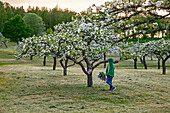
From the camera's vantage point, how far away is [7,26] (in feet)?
285

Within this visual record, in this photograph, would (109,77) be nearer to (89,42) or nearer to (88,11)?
(89,42)

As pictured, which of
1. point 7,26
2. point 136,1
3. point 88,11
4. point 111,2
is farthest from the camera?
point 7,26

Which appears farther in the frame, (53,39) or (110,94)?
(53,39)

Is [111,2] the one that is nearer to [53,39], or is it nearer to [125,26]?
[125,26]

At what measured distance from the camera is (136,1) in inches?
405

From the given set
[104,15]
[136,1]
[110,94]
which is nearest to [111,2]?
[104,15]

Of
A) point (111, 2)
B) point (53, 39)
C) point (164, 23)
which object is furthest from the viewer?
point (53, 39)

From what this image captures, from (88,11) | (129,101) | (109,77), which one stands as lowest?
(129,101)

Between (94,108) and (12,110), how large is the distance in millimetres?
3769

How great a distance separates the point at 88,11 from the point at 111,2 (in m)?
1.41

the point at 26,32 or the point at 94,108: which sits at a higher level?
the point at 26,32

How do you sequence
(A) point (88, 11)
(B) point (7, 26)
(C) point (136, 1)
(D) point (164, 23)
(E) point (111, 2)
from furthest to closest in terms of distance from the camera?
1. (B) point (7, 26)
2. (A) point (88, 11)
3. (E) point (111, 2)
4. (C) point (136, 1)
5. (D) point (164, 23)

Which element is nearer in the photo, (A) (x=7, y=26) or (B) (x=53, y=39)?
(B) (x=53, y=39)

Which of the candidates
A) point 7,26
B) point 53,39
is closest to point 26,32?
point 7,26
